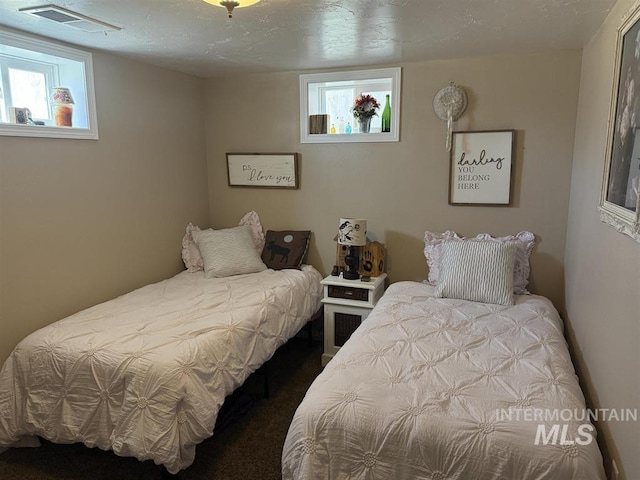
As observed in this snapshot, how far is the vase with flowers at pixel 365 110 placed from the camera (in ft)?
10.7

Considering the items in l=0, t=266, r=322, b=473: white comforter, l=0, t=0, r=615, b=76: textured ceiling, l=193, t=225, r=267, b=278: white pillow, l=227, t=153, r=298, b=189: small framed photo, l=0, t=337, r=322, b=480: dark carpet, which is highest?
l=0, t=0, r=615, b=76: textured ceiling

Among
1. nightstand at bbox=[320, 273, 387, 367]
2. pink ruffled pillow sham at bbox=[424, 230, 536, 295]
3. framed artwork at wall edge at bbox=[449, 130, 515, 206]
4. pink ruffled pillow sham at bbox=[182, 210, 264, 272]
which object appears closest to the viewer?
pink ruffled pillow sham at bbox=[424, 230, 536, 295]

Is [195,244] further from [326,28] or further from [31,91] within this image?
[326,28]

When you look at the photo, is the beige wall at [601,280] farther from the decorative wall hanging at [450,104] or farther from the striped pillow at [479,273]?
the decorative wall hanging at [450,104]

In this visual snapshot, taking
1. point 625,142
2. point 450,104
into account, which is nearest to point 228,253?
point 450,104

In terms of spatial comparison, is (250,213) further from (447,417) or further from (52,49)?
(447,417)

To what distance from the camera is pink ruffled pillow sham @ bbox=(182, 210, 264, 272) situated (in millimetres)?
3457

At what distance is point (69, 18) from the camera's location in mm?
2074

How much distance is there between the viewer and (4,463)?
2184mm

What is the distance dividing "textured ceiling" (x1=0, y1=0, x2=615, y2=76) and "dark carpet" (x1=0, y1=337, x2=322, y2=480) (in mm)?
2075

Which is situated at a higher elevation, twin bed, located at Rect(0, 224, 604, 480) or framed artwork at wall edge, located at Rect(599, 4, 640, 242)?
framed artwork at wall edge, located at Rect(599, 4, 640, 242)

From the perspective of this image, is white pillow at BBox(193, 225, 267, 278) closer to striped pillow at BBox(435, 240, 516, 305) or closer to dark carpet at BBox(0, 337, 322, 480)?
dark carpet at BBox(0, 337, 322, 480)

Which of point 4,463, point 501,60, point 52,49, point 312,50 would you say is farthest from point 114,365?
point 501,60

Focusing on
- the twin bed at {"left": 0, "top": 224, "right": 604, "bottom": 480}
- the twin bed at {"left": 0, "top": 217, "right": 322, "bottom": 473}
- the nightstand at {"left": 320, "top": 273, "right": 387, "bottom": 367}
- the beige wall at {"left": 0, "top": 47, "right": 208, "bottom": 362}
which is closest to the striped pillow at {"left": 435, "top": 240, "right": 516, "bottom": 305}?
the twin bed at {"left": 0, "top": 224, "right": 604, "bottom": 480}
